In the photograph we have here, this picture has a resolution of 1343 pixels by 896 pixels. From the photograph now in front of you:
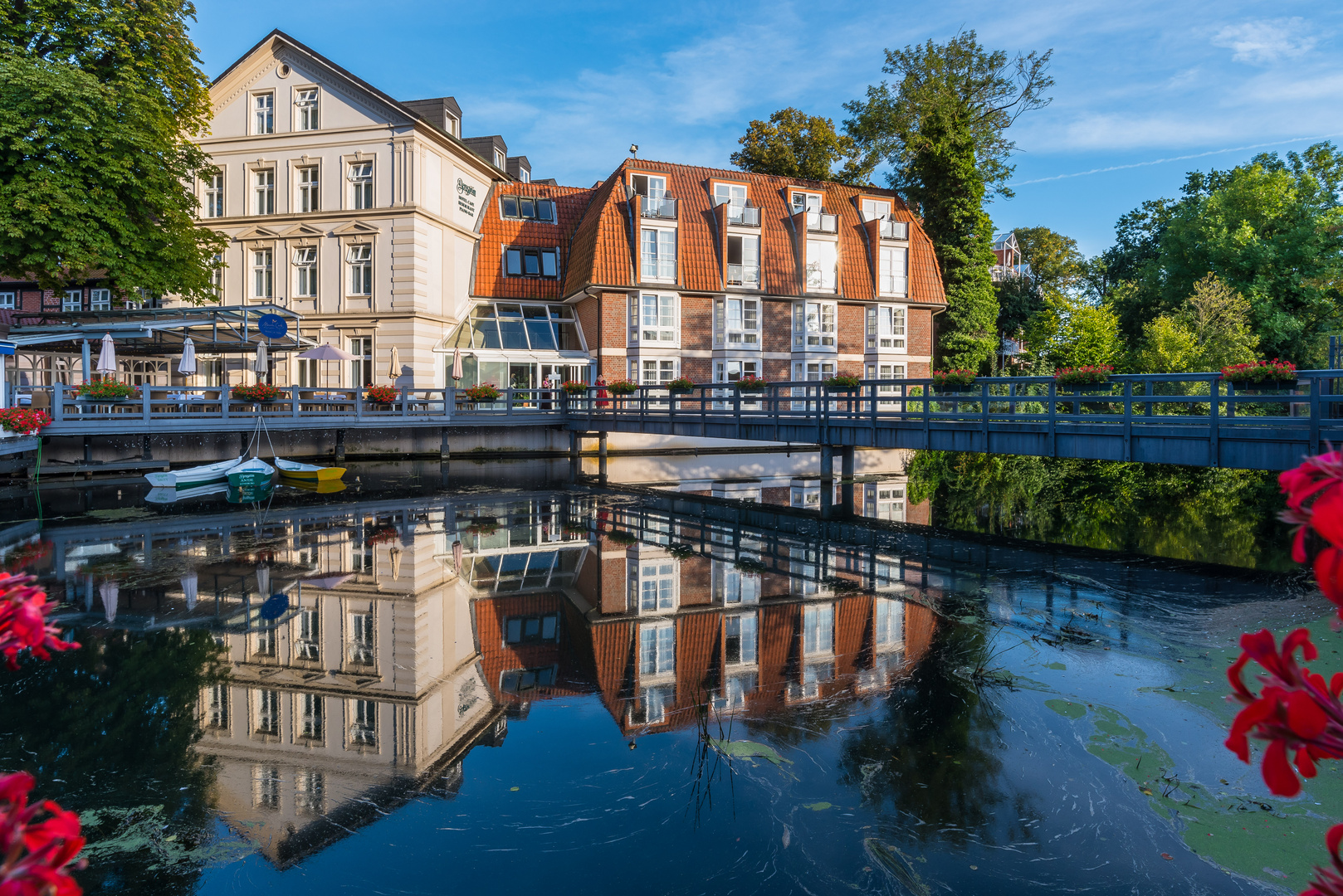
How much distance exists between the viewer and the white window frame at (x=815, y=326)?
3475 centimetres

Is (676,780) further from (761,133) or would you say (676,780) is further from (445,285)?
(761,133)

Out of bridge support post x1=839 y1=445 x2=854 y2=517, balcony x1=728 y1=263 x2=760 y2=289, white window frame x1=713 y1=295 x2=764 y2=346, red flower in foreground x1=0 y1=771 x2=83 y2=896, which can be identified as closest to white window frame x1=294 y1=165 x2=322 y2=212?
white window frame x1=713 y1=295 x2=764 y2=346

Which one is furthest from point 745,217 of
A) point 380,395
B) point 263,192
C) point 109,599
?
point 109,599

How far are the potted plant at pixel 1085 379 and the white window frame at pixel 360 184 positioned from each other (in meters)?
25.8

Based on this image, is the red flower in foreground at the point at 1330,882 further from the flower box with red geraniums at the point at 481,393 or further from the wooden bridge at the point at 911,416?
the flower box with red geraniums at the point at 481,393

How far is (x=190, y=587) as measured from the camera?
34.4 ft

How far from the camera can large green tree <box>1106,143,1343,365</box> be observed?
31.6 m

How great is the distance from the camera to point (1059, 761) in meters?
5.83

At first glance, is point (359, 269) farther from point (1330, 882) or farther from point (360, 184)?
point (1330, 882)

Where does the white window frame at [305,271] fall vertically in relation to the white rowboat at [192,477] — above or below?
above

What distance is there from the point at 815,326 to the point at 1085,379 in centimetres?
2052

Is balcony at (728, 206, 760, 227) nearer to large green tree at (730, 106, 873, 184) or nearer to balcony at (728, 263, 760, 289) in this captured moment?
balcony at (728, 263, 760, 289)

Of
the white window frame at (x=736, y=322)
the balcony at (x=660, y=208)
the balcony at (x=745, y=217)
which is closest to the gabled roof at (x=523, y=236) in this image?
the balcony at (x=660, y=208)

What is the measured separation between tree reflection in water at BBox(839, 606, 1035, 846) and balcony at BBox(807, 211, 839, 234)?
97.9 feet
